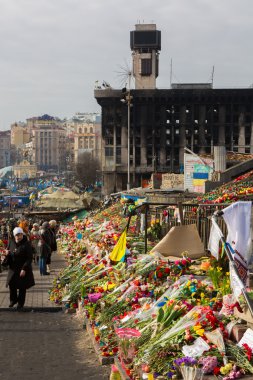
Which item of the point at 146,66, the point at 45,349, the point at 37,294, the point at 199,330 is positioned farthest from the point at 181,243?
the point at 146,66

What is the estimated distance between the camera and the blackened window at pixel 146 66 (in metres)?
112

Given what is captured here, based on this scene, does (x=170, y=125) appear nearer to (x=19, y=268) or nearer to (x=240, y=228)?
(x=19, y=268)

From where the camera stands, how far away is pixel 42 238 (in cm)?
1902

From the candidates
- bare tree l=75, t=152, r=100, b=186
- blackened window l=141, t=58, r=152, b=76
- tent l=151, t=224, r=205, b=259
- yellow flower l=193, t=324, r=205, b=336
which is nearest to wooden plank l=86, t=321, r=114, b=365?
yellow flower l=193, t=324, r=205, b=336

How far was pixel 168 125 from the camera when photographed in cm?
10250

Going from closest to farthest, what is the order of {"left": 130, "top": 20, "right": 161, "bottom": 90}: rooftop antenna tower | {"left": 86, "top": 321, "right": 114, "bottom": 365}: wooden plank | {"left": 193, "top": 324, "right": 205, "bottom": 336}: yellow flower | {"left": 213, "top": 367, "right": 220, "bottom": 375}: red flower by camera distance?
1. {"left": 213, "top": 367, "right": 220, "bottom": 375}: red flower
2. {"left": 193, "top": 324, "right": 205, "bottom": 336}: yellow flower
3. {"left": 86, "top": 321, "right": 114, "bottom": 365}: wooden plank
4. {"left": 130, "top": 20, "right": 161, "bottom": 90}: rooftop antenna tower

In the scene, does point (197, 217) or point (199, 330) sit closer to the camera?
point (199, 330)

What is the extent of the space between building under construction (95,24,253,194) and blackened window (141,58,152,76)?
10.7 meters

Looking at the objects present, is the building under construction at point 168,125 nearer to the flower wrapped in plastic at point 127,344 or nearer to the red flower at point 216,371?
the flower wrapped in plastic at point 127,344

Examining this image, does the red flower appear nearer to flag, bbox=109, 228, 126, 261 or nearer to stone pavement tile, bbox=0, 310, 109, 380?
stone pavement tile, bbox=0, 310, 109, 380

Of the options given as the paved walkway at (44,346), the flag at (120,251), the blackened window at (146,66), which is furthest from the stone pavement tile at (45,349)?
the blackened window at (146,66)

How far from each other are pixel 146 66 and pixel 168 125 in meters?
15.1

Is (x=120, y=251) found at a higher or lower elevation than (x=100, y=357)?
higher

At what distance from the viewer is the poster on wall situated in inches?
1257
